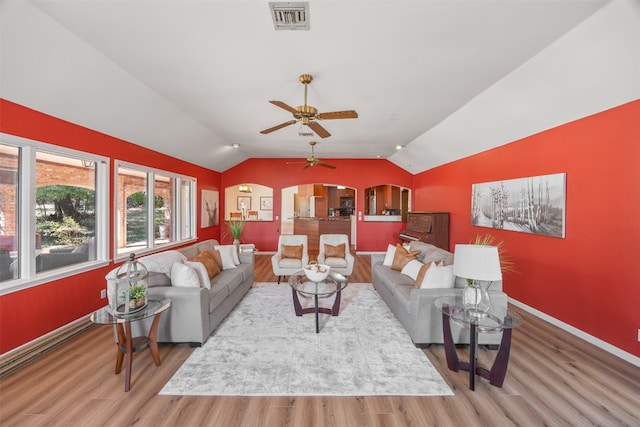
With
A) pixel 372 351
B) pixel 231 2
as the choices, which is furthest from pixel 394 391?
pixel 231 2

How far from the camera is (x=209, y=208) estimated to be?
745 centimetres

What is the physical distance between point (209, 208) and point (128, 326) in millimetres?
5579

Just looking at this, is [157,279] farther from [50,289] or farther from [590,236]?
[590,236]

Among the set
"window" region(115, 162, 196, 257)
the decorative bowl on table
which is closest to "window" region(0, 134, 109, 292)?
"window" region(115, 162, 196, 257)

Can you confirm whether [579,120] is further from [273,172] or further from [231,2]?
[273,172]

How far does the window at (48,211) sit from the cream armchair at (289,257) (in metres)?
2.66

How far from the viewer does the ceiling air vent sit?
6.73ft

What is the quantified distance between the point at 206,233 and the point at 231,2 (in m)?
6.29

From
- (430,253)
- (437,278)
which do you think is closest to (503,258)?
(430,253)

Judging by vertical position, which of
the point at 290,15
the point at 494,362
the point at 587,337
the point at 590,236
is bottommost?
the point at 587,337

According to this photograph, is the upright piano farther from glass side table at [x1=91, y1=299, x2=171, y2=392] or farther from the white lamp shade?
glass side table at [x1=91, y1=299, x2=171, y2=392]

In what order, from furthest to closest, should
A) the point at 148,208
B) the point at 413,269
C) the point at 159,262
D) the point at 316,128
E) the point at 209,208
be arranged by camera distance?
the point at 209,208, the point at 148,208, the point at 413,269, the point at 316,128, the point at 159,262

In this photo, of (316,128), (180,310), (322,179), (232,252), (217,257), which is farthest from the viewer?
(322,179)

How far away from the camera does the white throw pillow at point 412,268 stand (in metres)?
3.65
